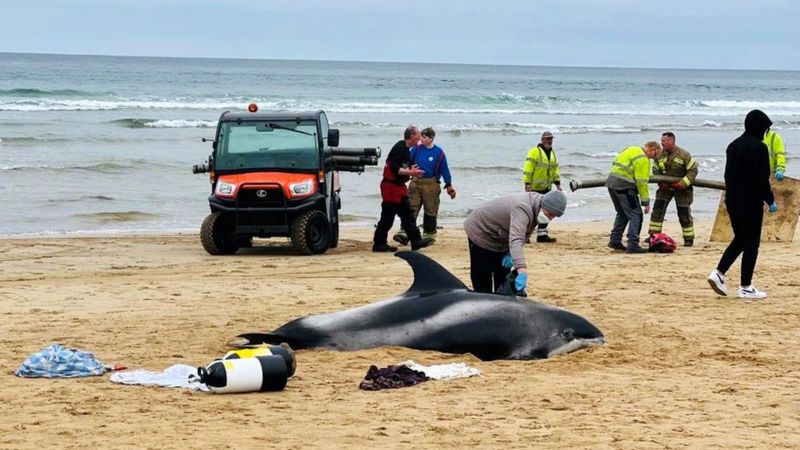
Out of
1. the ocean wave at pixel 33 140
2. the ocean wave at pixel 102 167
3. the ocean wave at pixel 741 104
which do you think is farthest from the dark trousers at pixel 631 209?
the ocean wave at pixel 741 104

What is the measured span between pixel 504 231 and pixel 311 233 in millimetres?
6362

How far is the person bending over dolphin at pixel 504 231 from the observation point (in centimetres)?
948

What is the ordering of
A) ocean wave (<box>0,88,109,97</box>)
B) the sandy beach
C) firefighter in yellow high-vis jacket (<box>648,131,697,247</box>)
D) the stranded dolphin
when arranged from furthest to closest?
ocean wave (<box>0,88,109,97</box>), firefighter in yellow high-vis jacket (<box>648,131,697,247</box>), the stranded dolphin, the sandy beach

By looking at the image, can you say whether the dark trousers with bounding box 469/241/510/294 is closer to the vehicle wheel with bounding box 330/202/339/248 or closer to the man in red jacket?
the man in red jacket

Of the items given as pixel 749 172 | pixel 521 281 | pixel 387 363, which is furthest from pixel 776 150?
pixel 387 363

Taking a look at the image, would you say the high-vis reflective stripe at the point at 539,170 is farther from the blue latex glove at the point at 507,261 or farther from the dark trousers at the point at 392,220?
the blue latex glove at the point at 507,261

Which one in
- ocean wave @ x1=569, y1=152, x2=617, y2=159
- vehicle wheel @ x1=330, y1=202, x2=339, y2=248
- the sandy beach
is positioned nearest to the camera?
the sandy beach

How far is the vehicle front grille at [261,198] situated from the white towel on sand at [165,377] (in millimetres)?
7471

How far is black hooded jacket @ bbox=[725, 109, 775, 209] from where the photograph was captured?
38.4ft

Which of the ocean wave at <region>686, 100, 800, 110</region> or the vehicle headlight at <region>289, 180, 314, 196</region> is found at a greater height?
the vehicle headlight at <region>289, 180, 314, 196</region>

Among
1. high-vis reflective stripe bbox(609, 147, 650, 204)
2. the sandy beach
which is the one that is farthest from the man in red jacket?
high-vis reflective stripe bbox(609, 147, 650, 204)

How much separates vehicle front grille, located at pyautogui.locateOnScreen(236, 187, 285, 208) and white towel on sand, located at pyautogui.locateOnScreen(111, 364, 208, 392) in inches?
294

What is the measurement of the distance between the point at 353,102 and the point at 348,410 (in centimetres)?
5806

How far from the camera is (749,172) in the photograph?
11.7 meters
